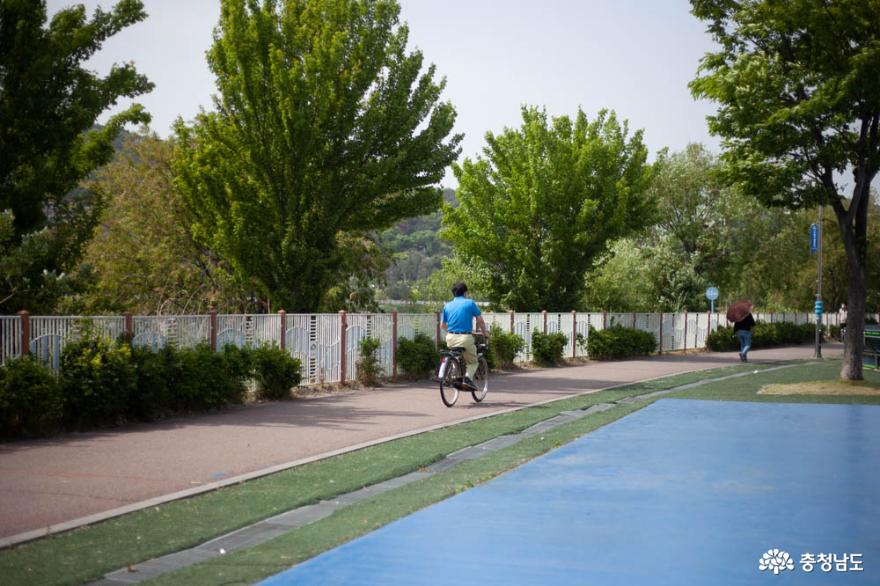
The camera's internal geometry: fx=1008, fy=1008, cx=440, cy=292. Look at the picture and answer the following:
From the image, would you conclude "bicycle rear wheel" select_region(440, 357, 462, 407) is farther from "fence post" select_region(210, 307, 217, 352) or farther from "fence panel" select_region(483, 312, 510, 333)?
"fence panel" select_region(483, 312, 510, 333)

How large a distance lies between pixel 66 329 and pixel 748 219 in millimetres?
59266

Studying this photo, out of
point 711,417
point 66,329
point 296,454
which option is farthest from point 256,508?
point 711,417

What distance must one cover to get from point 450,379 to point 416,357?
5.82 metres

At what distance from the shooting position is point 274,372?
1767 cm

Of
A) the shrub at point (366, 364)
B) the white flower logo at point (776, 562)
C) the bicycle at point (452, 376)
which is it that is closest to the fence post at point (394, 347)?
the shrub at point (366, 364)

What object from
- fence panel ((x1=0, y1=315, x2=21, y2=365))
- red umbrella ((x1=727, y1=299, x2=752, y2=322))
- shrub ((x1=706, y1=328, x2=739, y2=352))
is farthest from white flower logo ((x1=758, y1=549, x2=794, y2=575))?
shrub ((x1=706, y1=328, x2=739, y2=352))

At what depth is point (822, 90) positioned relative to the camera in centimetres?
1867

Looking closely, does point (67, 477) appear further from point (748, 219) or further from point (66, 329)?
point (748, 219)

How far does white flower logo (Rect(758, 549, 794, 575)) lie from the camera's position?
20.4 ft

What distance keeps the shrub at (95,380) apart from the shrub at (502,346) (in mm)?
13645

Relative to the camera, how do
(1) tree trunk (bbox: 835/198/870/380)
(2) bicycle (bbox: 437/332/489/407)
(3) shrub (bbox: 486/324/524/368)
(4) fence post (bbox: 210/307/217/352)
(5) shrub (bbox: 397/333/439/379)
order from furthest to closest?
(3) shrub (bbox: 486/324/524/368) → (5) shrub (bbox: 397/333/439/379) → (1) tree trunk (bbox: 835/198/870/380) → (4) fence post (bbox: 210/307/217/352) → (2) bicycle (bbox: 437/332/489/407)

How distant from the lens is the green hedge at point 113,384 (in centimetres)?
1220

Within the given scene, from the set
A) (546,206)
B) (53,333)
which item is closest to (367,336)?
(53,333)

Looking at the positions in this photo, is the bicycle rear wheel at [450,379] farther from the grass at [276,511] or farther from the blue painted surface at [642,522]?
the blue painted surface at [642,522]
